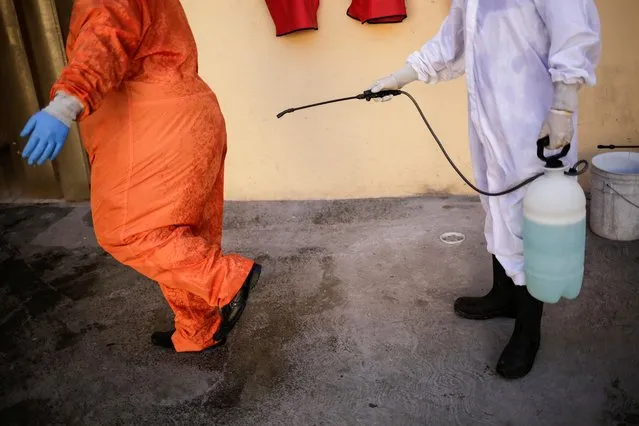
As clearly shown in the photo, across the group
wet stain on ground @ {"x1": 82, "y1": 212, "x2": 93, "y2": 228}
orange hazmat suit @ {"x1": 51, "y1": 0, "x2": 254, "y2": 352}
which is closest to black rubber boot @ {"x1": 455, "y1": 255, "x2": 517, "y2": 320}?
orange hazmat suit @ {"x1": 51, "y1": 0, "x2": 254, "y2": 352}

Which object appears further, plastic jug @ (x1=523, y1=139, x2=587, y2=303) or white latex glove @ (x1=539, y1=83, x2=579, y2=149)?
plastic jug @ (x1=523, y1=139, x2=587, y2=303)

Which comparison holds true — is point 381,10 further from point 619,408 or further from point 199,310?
point 619,408

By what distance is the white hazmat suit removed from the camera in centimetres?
203

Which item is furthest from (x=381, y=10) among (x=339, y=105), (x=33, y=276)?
(x=33, y=276)

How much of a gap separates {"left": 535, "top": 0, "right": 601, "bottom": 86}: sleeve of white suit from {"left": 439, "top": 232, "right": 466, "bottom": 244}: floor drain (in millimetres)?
1700

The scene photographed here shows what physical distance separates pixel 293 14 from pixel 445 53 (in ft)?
4.88

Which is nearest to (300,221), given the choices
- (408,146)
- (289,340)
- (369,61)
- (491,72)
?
(408,146)

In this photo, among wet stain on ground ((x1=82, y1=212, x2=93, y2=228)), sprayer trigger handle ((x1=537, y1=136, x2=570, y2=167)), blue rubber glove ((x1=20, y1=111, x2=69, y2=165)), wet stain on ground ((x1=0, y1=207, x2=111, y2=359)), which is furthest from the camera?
wet stain on ground ((x1=82, y1=212, x2=93, y2=228))

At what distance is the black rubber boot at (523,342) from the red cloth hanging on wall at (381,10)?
1.91 metres

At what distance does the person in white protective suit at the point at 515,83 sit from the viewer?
6.72 ft

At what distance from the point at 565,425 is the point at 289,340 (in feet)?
4.00

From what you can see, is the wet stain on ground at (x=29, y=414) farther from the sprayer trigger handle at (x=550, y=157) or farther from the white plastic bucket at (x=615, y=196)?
the white plastic bucket at (x=615, y=196)

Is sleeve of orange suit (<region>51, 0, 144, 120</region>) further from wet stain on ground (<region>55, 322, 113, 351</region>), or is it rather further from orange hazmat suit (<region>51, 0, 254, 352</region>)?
wet stain on ground (<region>55, 322, 113, 351</region>)

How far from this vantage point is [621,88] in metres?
3.83
